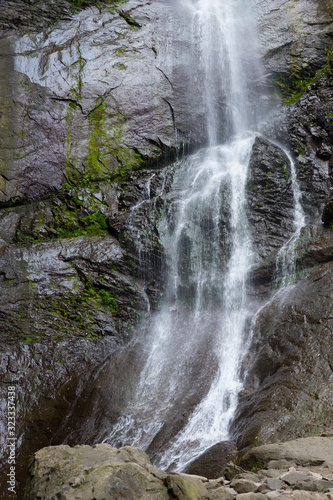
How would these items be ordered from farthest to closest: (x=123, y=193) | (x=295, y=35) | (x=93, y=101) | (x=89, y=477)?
(x=295, y=35) → (x=93, y=101) → (x=123, y=193) → (x=89, y=477)

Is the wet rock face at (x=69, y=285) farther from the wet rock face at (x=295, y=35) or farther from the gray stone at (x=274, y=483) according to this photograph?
the wet rock face at (x=295, y=35)

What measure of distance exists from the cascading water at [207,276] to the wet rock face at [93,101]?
3.41 feet

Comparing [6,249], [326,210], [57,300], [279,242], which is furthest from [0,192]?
[326,210]

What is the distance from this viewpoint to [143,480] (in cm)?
367

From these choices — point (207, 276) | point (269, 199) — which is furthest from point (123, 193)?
point (269, 199)

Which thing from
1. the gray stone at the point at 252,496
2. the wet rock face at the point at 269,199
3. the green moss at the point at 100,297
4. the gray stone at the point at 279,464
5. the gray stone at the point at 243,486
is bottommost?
the gray stone at the point at 279,464

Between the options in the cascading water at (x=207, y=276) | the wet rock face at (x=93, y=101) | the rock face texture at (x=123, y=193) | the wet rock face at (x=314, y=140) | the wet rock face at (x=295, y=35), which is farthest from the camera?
the wet rock face at (x=295, y=35)

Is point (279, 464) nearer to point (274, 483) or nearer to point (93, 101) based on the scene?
point (274, 483)

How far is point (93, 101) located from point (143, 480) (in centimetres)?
1164

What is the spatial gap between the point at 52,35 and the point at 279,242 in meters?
10.2

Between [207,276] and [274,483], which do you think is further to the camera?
[207,276]

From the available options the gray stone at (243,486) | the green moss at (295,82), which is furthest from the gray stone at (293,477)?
the green moss at (295,82)

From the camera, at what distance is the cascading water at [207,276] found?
7203 mm

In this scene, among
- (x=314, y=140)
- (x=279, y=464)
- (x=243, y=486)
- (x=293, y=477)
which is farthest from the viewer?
(x=314, y=140)
